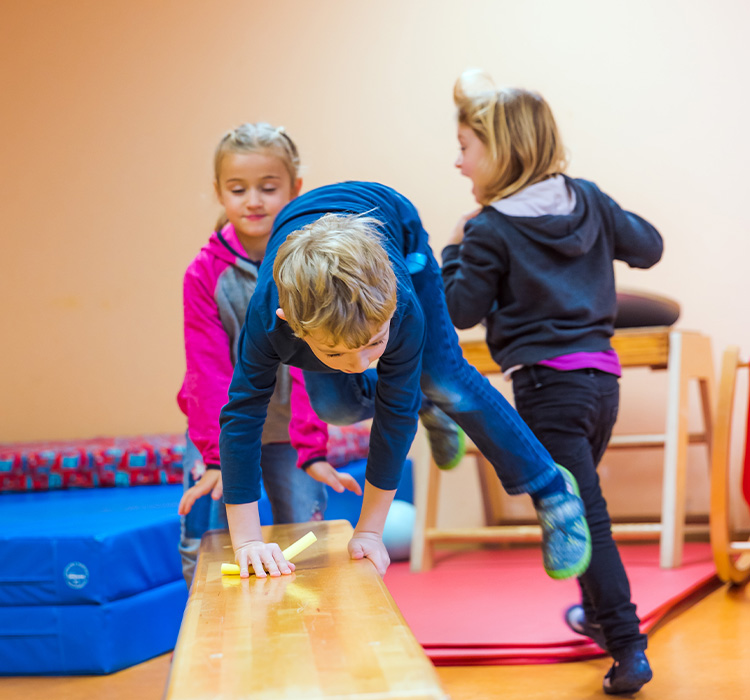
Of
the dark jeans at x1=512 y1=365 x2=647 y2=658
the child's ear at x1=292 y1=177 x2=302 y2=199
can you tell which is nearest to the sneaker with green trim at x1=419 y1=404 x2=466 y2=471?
the dark jeans at x1=512 y1=365 x2=647 y2=658

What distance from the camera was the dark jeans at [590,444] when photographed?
1402 mm

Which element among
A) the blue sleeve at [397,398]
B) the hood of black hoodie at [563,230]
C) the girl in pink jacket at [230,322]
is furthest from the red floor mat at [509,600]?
the hood of black hoodie at [563,230]

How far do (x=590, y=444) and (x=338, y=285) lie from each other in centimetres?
78

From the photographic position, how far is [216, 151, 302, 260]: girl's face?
4.83 feet

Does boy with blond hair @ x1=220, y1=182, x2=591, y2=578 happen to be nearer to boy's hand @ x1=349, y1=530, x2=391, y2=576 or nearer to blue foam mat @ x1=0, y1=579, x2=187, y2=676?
boy's hand @ x1=349, y1=530, x2=391, y2=576

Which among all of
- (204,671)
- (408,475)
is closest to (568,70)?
(408,475)

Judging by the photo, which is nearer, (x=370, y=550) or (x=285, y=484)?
(x=370, y=550)

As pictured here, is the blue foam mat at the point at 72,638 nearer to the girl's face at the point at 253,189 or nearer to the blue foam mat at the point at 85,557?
the blue foam mat at the point at 85,557

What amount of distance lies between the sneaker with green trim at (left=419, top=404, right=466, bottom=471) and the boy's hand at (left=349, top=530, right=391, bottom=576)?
347 millimetres

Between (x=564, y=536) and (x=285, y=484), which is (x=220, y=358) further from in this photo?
(x=564, y=536)

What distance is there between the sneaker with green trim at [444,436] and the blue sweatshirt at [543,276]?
164mm

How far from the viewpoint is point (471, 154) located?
5.23ft

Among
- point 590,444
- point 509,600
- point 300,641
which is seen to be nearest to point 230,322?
point 590,444

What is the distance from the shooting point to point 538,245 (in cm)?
154
